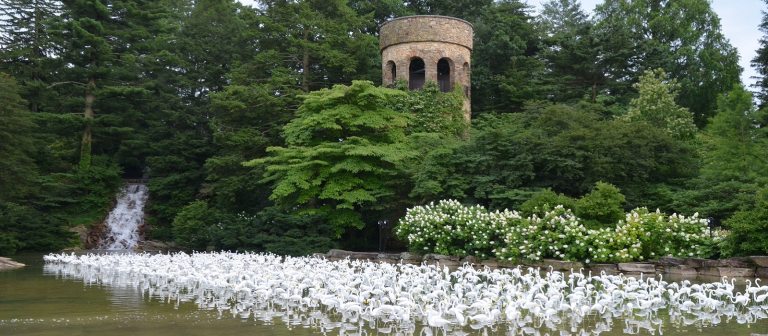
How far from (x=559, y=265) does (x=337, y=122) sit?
992 centimetres

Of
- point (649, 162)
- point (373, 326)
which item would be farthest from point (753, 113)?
point (373, 326)

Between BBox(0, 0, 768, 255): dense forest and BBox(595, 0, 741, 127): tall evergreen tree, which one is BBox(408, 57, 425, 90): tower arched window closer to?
BBox(0, 0, 768, 255): dense forest

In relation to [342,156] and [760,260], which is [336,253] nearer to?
[342,156]

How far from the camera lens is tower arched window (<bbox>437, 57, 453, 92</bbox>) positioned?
29.4m

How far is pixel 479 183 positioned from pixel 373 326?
11.3 metres

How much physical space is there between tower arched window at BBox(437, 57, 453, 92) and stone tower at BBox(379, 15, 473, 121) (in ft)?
0.21

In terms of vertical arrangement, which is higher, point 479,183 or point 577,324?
point 479,183

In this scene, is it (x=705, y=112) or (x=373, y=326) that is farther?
(x=705, y=112)

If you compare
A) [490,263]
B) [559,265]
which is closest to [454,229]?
[490,263]

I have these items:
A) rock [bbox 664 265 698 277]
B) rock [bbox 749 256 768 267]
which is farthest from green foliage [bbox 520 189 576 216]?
rock [bbox 749 256 768 267]

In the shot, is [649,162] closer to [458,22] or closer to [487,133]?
[487,133]

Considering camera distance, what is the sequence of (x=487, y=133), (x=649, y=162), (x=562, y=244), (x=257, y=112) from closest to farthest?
(x=562, y=244) < (x=649, y=162) < (x=487, y=133) < (x=257, y=112)

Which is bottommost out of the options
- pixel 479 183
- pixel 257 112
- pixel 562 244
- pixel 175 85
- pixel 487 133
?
pixel 562 244

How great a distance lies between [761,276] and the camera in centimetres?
1412
